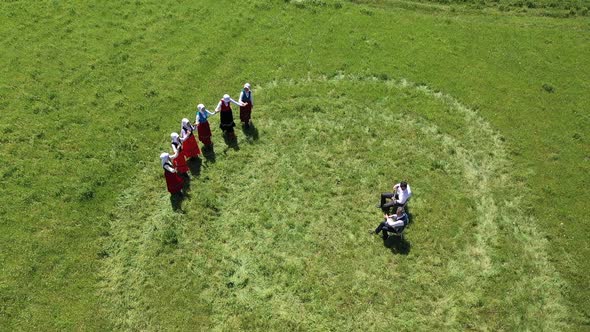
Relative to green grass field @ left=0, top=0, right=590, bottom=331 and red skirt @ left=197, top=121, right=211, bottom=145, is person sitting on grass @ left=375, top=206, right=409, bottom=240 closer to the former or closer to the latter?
green grass field @ left=0, top=0, right=590, bottom=331

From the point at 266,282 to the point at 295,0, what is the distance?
20.7 m

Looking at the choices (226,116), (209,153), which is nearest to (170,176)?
(209,153)

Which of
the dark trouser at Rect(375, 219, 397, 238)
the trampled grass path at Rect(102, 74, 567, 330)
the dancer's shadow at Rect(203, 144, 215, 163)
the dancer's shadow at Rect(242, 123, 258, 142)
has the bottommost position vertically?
the trampled grass path at Rect(102, 74, 567, 330)

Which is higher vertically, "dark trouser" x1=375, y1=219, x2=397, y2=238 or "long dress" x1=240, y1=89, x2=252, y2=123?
"long dress" x1=240, y1=89, x2=252, y2=123

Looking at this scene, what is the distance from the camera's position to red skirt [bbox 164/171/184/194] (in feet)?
62.1

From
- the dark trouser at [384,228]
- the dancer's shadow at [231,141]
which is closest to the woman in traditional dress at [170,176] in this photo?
the dancer's shadow at [231,141]

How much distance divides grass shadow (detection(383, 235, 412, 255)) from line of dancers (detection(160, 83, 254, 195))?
880 centimetres

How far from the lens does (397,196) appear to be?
19250mm

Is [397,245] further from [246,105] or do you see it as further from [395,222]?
[246,105]

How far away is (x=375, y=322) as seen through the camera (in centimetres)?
1653

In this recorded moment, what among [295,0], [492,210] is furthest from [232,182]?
[295,0]

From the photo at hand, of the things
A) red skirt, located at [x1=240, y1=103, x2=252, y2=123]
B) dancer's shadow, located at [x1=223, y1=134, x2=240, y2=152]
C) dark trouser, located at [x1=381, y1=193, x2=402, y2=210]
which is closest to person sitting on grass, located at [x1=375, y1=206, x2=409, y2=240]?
dark trouser, located at [x1=381, y1=193, x2=402, y2=210]

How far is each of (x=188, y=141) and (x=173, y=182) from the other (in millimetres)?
2151

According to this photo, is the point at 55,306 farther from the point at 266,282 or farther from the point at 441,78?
the point at 441,78
